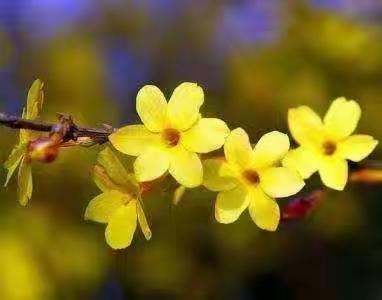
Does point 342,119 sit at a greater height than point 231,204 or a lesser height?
greater

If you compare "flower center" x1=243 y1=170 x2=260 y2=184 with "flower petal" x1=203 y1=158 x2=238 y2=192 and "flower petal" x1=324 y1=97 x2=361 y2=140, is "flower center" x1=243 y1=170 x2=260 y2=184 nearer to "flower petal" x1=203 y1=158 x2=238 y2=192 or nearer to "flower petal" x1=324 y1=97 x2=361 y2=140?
"flower petal" x1=203 y1=158 x2=238 y2=192

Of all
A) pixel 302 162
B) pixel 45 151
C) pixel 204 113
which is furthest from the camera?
pixel 204 113

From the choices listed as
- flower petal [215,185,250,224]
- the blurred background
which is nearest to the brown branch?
flower petal [215,185,250,224]

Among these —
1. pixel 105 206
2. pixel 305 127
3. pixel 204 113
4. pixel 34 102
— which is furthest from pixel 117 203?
pixel 204 113

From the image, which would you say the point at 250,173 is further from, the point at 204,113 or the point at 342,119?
the point at 204,113

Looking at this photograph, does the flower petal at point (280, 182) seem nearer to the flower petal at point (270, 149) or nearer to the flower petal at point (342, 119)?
the flower petal at point (270, 149)

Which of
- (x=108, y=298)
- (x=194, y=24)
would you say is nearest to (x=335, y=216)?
(x=108, y=298)

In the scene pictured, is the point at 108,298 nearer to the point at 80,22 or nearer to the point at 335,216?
the point at 335,216
